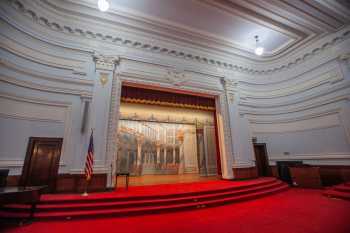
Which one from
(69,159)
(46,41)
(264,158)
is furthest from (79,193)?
(264,158)

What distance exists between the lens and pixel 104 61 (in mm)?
6168

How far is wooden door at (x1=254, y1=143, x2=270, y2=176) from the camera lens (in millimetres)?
8312

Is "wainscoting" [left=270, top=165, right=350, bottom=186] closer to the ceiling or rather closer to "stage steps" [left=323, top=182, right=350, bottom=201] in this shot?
"stage steps" [left=323, top=182, right=350, bottom=201]

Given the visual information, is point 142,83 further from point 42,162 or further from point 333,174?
point 333,174

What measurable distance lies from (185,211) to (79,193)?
3.08 meters

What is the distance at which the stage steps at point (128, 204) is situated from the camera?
11.8 ft

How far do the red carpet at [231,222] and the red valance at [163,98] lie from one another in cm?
461

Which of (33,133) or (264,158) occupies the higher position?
(33,133)

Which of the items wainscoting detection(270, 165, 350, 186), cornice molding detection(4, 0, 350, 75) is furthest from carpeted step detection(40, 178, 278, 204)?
cornice molding detection(4, 0, 350, 75)

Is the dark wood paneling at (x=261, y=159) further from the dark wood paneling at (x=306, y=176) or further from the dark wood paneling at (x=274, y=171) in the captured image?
the dark wood paneling at (x=306, y=176)

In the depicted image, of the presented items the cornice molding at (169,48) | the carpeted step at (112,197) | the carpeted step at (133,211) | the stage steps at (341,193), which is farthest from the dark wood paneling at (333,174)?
the cornice molding at (169,48)

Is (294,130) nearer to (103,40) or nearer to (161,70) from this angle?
(161,70)

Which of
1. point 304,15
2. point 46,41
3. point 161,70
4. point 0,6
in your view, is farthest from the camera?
point 161,70

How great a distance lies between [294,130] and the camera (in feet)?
26.1
